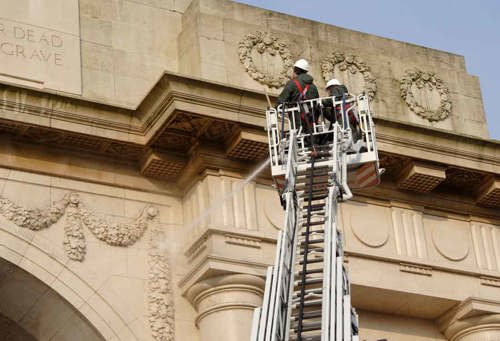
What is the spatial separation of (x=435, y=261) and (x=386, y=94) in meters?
3.40

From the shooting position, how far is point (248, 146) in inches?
1016

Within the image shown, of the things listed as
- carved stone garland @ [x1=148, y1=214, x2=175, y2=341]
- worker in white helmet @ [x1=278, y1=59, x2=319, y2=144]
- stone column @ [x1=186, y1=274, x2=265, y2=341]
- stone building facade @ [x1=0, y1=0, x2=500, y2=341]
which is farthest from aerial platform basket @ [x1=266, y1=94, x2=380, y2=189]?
carved stone garland @ [x1=148, y1=214, x2=175, y2=341]

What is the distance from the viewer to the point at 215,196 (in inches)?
1008

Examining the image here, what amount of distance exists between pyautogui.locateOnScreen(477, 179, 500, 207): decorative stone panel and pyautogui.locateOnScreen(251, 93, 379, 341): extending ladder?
4.91 metres

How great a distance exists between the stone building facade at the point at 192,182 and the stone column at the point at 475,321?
3 cm

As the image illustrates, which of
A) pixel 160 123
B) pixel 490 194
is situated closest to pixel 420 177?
pixel 490 194

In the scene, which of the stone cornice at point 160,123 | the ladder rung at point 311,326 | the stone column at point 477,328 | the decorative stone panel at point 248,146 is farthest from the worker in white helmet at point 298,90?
the stone column at point 477,328

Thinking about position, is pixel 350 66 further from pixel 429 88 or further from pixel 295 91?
pixel 295 91

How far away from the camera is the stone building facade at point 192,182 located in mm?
24828

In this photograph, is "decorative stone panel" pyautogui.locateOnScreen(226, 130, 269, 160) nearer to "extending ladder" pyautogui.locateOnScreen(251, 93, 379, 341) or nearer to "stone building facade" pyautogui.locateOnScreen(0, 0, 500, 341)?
"stone building facade" pyautogui.locateOnScreen(0, 0, 500, 341)

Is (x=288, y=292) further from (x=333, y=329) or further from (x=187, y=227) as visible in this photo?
(x=187, y=227)

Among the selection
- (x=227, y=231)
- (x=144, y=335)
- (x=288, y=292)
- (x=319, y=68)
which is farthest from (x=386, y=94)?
(x=288, y=292)

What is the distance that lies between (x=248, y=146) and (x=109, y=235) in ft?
9.06

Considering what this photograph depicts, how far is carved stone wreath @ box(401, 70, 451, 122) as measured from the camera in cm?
2892
